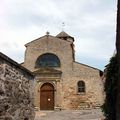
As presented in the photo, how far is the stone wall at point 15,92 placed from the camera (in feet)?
29.3

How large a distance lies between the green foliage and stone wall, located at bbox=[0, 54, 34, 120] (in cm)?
246

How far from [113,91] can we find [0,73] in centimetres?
304

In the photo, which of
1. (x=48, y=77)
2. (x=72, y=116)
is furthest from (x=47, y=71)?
(x=72, y=116)

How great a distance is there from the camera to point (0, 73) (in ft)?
28.6

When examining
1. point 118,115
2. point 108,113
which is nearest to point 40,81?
point 108,113

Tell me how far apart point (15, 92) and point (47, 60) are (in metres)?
30.2

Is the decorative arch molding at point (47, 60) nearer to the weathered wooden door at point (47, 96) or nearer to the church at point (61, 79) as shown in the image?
the church at point (61, 79)

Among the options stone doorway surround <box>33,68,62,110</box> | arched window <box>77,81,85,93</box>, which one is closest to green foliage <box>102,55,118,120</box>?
stone doorway surround <box>33,68,62,110</box>

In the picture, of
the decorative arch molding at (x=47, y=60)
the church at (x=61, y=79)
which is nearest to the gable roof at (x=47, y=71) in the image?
the church at (x=61, y=79)

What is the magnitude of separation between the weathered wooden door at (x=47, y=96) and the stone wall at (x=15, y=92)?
86.5 ft

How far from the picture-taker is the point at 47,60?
40000 mm

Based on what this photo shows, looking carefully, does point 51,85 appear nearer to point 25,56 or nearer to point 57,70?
point 57,70

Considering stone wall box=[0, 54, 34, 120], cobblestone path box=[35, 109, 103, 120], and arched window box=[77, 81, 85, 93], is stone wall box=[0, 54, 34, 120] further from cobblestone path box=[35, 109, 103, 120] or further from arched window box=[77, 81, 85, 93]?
arched window box=[77, 81, 85, 93]

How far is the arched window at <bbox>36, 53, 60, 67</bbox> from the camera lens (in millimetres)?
39719
